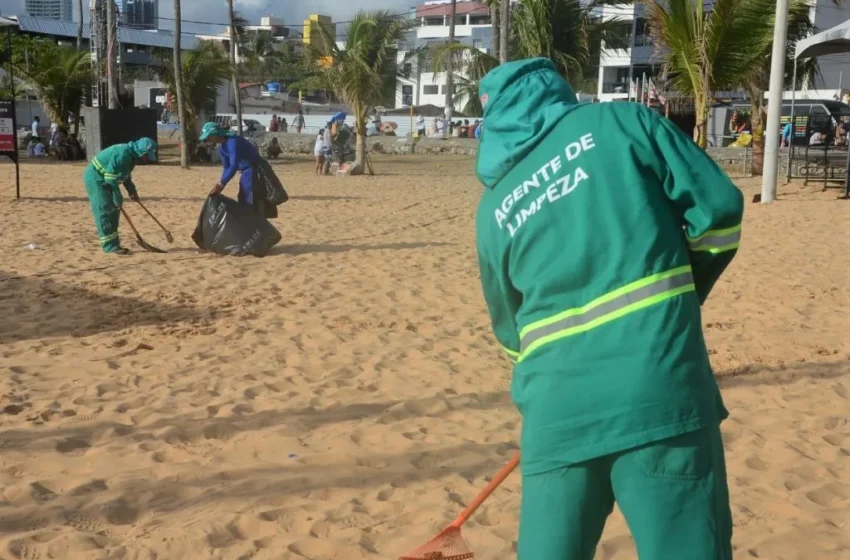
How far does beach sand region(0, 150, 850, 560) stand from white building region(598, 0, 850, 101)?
1682 centimetres

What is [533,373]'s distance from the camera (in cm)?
200

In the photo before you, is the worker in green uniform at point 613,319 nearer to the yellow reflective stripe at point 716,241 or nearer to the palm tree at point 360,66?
the yellow reflective stripe at point 716,241

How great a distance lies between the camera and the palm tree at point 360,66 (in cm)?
2320

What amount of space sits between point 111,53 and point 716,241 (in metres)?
24.0

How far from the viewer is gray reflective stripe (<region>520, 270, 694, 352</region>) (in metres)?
1.84

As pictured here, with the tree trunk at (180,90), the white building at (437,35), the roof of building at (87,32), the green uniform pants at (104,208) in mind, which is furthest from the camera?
the white building at (437,35)

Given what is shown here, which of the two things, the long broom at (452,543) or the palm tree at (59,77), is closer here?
the long broom at (452,543)

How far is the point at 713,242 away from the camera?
1.95 meters

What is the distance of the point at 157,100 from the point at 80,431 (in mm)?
43493

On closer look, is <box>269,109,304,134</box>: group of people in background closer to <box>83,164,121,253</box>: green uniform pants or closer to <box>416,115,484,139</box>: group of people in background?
<box>416,115,484,139</box>: group of people in background

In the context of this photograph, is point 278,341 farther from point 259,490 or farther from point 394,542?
point 394,542

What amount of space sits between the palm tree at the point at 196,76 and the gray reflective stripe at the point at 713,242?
1011 inches

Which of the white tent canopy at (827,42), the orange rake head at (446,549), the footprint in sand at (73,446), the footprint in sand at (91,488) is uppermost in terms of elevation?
the white tent canopy at (827,42)

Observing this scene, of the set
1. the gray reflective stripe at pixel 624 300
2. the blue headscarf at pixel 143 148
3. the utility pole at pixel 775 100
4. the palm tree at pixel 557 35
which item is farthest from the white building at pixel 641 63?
the gray reflective stripe at pixel 624 300
